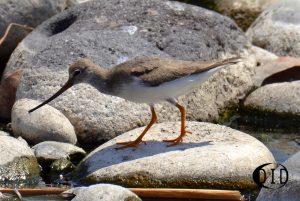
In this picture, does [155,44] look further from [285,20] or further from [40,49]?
[285,20]

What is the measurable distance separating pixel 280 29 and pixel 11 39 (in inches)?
161

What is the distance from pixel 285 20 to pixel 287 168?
617 cm

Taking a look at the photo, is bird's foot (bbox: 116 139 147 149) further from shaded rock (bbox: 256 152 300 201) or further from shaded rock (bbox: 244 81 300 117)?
shaded rock (bbox: 244 81 300 117)

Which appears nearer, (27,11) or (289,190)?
(289,190)

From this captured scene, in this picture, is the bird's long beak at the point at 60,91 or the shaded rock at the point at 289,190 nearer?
the shaded rock at the point at 289,190

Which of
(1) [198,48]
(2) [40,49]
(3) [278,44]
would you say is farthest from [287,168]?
(3) [278,44]

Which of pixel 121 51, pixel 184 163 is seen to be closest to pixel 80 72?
pixel 121 51

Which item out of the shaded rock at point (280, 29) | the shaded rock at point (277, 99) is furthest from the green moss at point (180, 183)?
the shaded rock at point (280, 29)

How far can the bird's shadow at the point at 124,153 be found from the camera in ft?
29.8

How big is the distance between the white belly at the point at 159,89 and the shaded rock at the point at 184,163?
1.63 ft

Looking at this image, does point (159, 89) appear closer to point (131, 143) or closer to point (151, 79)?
point (151, 79)

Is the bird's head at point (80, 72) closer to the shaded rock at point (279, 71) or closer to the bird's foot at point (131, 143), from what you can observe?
the bird's foot at point (131, 143)

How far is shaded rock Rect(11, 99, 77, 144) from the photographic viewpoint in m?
10.0

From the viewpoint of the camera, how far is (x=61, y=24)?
40.3 feet
